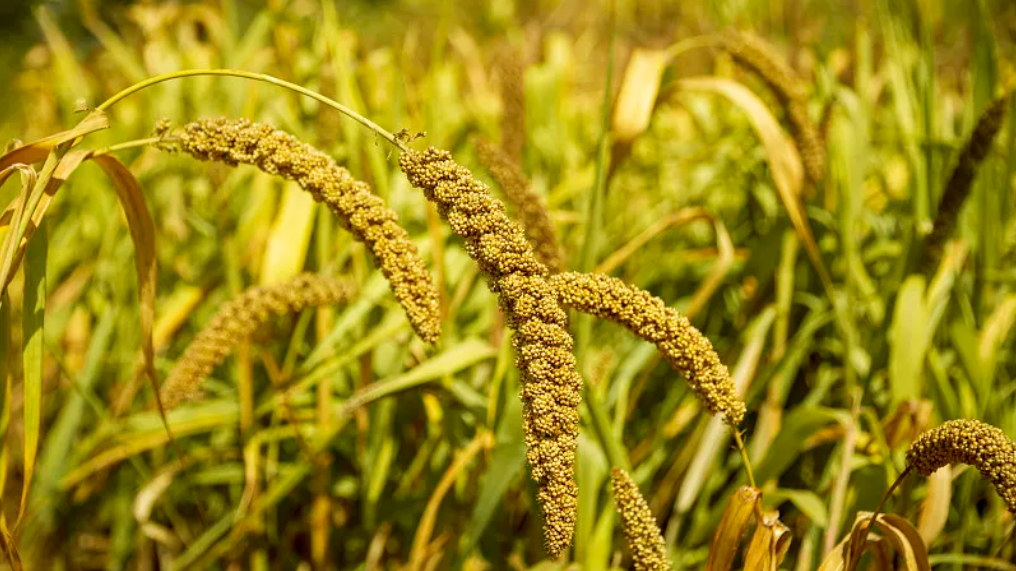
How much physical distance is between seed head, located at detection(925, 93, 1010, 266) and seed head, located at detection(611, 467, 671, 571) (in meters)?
1.12

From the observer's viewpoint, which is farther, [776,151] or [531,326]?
[776,151]

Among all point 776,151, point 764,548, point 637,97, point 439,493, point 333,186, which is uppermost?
point 637,97

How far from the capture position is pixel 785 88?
80.0 inches

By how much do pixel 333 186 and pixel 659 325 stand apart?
0.43 meters

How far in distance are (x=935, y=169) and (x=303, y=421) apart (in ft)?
5.38

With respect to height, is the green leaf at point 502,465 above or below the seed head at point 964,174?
below

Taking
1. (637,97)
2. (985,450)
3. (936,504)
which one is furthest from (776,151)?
(985,450)

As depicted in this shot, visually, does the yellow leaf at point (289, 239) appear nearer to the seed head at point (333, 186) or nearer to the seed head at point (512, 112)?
the seed head at point (512, 112)

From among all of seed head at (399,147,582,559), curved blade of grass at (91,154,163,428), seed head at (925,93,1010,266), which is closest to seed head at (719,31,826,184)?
seed head at (925,93,1010,266)

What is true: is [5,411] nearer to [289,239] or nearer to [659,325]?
[289,239]

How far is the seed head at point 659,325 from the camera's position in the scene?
42.8 inches

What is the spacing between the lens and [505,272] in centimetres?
101

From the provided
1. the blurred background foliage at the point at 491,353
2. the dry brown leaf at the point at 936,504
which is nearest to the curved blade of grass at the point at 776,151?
the blurred background foliage at the point at 491,353

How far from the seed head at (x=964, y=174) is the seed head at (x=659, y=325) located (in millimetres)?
1040
